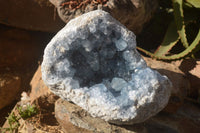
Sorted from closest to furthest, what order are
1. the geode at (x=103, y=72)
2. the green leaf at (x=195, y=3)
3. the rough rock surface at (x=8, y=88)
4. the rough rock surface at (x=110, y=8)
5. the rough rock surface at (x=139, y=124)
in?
the geode at (x=103, y=72), the rough rock surface at (x=139, y=124), the rough rock surface at (x=110, y=8), the green leaf at (x=195, y=3), the rough rock surface at (x=8, y=88)

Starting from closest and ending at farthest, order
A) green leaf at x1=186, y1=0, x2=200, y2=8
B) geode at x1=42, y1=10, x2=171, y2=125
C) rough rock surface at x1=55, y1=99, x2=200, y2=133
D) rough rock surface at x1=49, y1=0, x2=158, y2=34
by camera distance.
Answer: geode at x1=42, y1=10, x2=171, y2=125, rough rock surface at x1=55, y1=99, x2=200, y2=133, rough rock surface at x1=49, y1=0, x2=158, y2=34, green leaf at x1=186, y1=0, x2=200, y2=8

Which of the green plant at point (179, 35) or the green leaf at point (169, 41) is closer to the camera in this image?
the green plant at point (179, 35)

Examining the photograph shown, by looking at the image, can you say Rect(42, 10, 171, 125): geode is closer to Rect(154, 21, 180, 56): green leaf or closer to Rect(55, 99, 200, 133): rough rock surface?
Rect(55, 99, 200, 133): rough rock surface

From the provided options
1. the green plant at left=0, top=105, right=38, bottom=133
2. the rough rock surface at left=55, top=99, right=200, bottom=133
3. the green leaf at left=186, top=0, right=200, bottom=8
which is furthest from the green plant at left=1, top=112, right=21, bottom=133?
the green leaf at left=186, top=0, right=200, bottom=8

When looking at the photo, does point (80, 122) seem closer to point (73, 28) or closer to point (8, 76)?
point (73, 28)

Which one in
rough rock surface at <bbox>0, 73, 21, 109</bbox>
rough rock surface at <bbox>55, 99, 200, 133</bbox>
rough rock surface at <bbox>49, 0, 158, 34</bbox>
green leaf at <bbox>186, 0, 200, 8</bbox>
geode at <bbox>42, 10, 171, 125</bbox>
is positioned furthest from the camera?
rough rock surface at <bbox>0, 73, 21, 109</bbox>

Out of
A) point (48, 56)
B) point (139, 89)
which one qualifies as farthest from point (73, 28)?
point (139, 89)

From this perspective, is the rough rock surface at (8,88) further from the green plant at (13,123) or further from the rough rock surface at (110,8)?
the rough rock surface at (110,8)

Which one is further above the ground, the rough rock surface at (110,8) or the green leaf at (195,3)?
the rough rock surface at (110,8)

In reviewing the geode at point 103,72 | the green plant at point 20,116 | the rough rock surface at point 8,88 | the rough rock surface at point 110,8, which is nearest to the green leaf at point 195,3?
the rough rock surface at point 110,8
